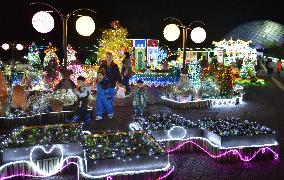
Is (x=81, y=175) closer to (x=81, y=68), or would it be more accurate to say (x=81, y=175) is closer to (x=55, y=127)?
(x=55, y=127)

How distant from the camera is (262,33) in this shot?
67375mm

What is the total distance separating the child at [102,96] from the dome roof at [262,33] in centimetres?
5554

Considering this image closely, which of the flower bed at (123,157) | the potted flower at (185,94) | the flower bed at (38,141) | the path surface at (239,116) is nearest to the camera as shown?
the flower bed at (123,157)

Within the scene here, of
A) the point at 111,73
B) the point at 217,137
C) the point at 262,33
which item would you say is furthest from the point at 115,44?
the point at 262,33

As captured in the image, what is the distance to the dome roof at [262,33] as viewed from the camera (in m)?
65.2

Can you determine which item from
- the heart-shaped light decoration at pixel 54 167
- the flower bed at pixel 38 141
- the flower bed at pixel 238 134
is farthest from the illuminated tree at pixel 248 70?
the heart-shaped light decoration at pixel 54 167

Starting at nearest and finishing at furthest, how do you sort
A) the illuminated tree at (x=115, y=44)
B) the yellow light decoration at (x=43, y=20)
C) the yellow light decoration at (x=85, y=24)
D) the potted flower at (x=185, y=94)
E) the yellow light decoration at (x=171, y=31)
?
the yellow light decoration at (x=43, y=20) → the yellow light decoration at (x=85, y=24) → the potted flower at (x=185, y=94) → the yellow light decoration at (x=171, y=31) → the illuminated tree at (x=115, y=44)

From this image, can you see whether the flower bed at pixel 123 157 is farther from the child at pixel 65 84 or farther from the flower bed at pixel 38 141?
the child at pixel 65 84

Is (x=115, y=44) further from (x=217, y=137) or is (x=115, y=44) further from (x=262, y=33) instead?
(x=262, y=33)

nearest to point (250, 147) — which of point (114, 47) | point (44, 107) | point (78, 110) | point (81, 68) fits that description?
point (78, 110)

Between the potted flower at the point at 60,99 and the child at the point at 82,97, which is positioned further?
the potted flower at the point at 60,99

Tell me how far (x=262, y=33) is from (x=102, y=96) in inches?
2353

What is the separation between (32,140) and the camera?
24.6 feet

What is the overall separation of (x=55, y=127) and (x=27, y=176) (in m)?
1.74
